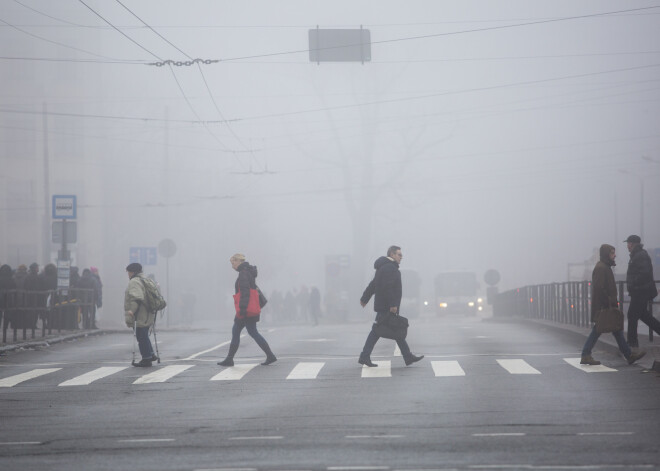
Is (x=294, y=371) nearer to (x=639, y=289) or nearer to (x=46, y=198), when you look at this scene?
(x=639, y=289)

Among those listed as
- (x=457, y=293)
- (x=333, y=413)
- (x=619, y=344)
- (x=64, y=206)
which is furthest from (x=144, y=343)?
(x=457, y=293)

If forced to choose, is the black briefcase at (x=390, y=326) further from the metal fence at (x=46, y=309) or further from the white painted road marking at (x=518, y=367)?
the metal fence at (x=46, y=309)

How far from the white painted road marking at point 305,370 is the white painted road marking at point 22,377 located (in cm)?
357

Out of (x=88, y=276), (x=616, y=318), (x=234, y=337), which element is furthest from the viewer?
(x=88, y=276)

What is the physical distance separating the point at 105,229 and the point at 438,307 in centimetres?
2178

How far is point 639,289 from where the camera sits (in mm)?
17625

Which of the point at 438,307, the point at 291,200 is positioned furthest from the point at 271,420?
the point at 291,200

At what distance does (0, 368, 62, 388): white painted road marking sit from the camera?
15.6m

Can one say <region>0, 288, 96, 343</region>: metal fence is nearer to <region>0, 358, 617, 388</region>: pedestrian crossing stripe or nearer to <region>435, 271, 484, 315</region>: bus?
<region>0, 358, 617, 388</region>: pedestrian crossing stripe

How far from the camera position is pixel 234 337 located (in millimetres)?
18328

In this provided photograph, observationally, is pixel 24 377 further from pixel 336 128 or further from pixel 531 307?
pixel 336 128

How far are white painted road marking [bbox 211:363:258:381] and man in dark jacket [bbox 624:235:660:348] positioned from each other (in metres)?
5.65

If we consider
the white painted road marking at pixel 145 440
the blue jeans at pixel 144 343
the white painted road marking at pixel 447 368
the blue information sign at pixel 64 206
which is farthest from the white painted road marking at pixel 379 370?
the blue information sign at pixel 64 206

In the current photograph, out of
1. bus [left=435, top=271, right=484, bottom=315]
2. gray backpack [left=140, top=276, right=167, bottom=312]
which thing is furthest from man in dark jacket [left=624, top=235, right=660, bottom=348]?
bus [left=435, top=271, right=484, bottom=315]
